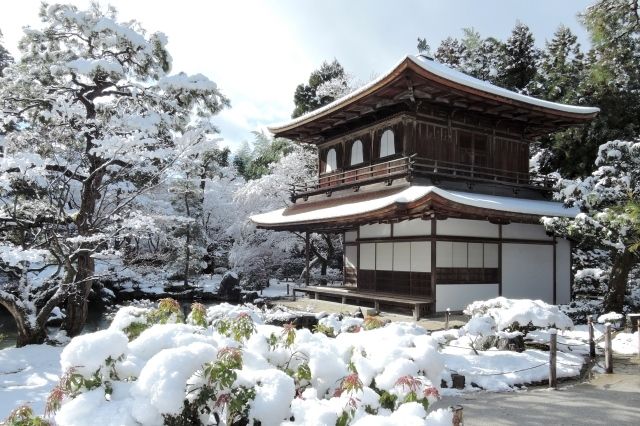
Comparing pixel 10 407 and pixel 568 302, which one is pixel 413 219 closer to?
pixel 568 302

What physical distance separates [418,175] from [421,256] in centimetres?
247

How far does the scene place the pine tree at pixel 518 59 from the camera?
33062 millimetres

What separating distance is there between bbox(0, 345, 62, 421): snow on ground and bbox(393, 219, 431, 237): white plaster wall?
9644 mm

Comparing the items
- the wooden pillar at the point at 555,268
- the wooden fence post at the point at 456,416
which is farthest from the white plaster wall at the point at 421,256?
the wooden fence post at the point at 456,416

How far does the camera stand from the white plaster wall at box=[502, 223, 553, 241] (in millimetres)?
15281

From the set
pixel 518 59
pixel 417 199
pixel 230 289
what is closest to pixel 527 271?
pixel 417 199

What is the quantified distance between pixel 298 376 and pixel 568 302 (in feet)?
50.8

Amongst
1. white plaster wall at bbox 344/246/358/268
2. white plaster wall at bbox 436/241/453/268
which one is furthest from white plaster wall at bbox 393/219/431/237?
white plaster wall at bbox 344/246/358/268

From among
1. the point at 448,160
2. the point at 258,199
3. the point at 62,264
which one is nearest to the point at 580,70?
the point at 448,160

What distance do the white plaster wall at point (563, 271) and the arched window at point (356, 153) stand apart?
743 centimetres

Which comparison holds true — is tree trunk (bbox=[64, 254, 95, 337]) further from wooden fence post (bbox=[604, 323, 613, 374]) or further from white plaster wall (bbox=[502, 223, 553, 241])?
white plaster wall (bbox=[502, 223, 553, 241])

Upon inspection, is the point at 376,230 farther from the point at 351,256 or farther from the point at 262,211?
the point at 262,211

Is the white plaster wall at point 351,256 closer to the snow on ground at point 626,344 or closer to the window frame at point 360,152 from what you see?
the window frame at point 360,152

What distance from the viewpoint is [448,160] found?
16172mm
